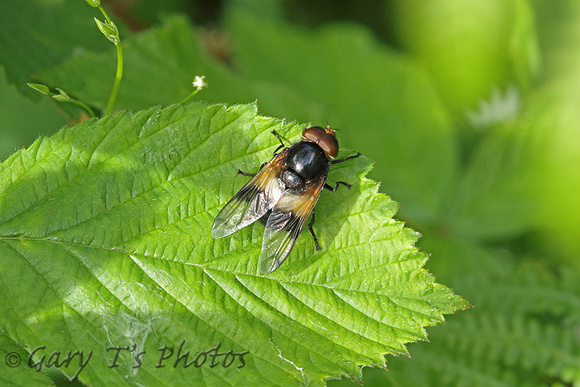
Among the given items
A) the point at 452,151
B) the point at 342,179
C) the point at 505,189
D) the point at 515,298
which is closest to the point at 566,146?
the point at 505,189

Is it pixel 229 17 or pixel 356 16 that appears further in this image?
pixel 356 16

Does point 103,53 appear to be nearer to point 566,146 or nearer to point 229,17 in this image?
point 229,17

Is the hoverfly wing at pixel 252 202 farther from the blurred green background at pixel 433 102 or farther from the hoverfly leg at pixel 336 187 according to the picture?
the blurred green background at pixel 433 102

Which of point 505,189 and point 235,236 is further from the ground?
point 505,189


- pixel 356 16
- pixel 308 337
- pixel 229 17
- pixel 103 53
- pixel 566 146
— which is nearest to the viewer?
pixel 308 337

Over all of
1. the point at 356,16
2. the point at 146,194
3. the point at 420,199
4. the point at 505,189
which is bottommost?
the point at 146,194

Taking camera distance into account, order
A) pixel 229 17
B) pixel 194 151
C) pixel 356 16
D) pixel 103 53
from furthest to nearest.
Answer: pixel 356 16 → pixel 229 17 → pixel 103 53 → pixel 194 151

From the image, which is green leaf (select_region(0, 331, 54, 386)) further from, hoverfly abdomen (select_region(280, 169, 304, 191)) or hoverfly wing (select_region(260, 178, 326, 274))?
hoverfly abdomen (select_region(280, 169, 304, 191))
